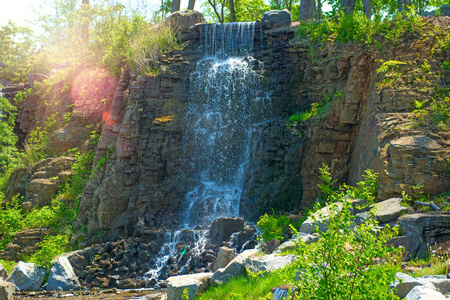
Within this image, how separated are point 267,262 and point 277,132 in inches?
254

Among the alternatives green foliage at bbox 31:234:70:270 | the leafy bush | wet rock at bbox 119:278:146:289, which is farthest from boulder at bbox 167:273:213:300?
green foliage at bbox 31:234:70:270

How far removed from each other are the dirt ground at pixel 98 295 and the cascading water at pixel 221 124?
2.80 metres

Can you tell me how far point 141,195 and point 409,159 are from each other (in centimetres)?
836

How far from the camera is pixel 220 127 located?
47.6ft

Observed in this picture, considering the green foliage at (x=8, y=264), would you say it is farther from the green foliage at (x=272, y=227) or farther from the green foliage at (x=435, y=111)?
the green foliage at (x=435, y=111)

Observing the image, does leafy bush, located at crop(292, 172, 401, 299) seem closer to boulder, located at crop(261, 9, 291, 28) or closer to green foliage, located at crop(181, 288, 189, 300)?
green foliage, located at crop(181, 288, 189, 300)

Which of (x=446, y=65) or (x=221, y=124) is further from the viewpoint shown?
(x=221, y=124)

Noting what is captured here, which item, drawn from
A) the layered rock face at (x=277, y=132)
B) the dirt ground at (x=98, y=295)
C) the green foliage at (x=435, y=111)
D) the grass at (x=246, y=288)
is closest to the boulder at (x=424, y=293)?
the grass at (x=246, y=288)

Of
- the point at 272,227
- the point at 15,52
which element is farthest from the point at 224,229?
the point at 15,52

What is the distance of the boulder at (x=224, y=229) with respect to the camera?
1105 cm

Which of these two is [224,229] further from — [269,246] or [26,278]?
[26,278]

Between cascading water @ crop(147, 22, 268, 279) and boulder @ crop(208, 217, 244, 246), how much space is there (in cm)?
142

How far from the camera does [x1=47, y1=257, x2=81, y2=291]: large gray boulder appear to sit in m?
10.6

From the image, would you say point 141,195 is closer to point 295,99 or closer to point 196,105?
point 196,105
